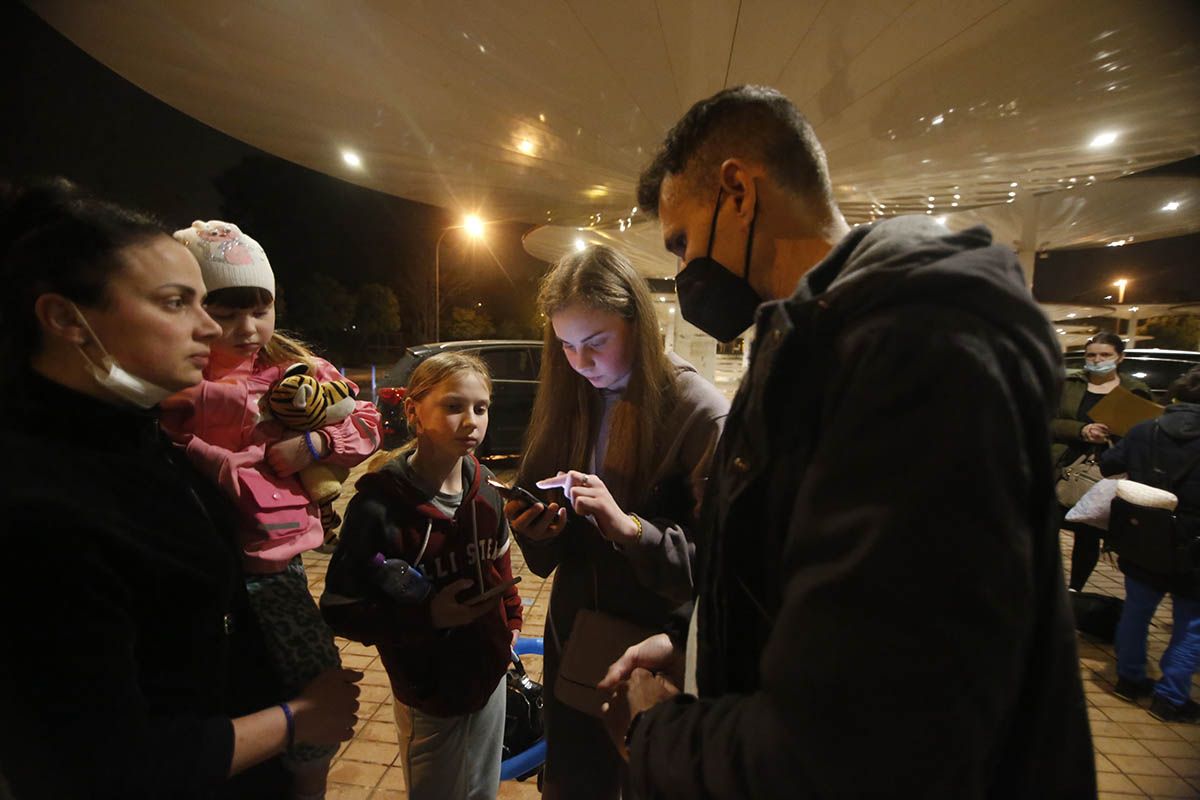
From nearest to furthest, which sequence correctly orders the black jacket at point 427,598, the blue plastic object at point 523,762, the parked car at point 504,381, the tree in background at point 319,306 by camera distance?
the black jacket at point 427,598 < the blue plastic object at point 523,762 < the parked car at point 504,381 < the tree in background at point 319,306

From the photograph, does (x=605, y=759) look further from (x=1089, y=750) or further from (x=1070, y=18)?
(x=1070, y=18)

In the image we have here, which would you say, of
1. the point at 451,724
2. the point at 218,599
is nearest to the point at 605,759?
the point at 451,724

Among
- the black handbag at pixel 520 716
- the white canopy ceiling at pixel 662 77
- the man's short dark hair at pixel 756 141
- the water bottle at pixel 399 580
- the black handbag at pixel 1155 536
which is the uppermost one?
the white canopy ceiling at pixel 662 77

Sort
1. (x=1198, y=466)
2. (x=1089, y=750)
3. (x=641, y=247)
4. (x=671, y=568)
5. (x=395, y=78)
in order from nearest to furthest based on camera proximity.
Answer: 1. (x=1089, y=750)
2. (x=671, y=568)
3. (x=1198, y=466)
4. (x=395, y=78)
5. (x=641, y=247)

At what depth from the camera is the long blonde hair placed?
1.87 m

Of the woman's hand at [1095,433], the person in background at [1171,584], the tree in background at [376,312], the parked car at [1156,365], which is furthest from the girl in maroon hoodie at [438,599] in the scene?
the tree in background at [376,312]

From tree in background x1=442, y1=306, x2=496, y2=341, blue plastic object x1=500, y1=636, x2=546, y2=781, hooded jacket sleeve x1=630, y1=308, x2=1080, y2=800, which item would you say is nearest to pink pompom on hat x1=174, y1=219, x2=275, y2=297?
hooded jacket sleeve x1=630, y1=308, x2=1080, y2=800

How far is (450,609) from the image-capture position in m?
1.75

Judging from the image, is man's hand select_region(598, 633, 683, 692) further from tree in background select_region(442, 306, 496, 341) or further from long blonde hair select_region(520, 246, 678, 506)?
tree in background select_region(442, 306, 496, 341)

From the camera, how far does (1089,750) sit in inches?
28.7

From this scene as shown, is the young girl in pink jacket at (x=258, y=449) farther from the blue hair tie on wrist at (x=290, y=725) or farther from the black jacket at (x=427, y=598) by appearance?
the blue hair tie on wrist at (x=290, y=725)

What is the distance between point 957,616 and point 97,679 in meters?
1.31

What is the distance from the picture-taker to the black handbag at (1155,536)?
3.06 metres

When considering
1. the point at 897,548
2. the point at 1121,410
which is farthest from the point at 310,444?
the point at 1121,410
